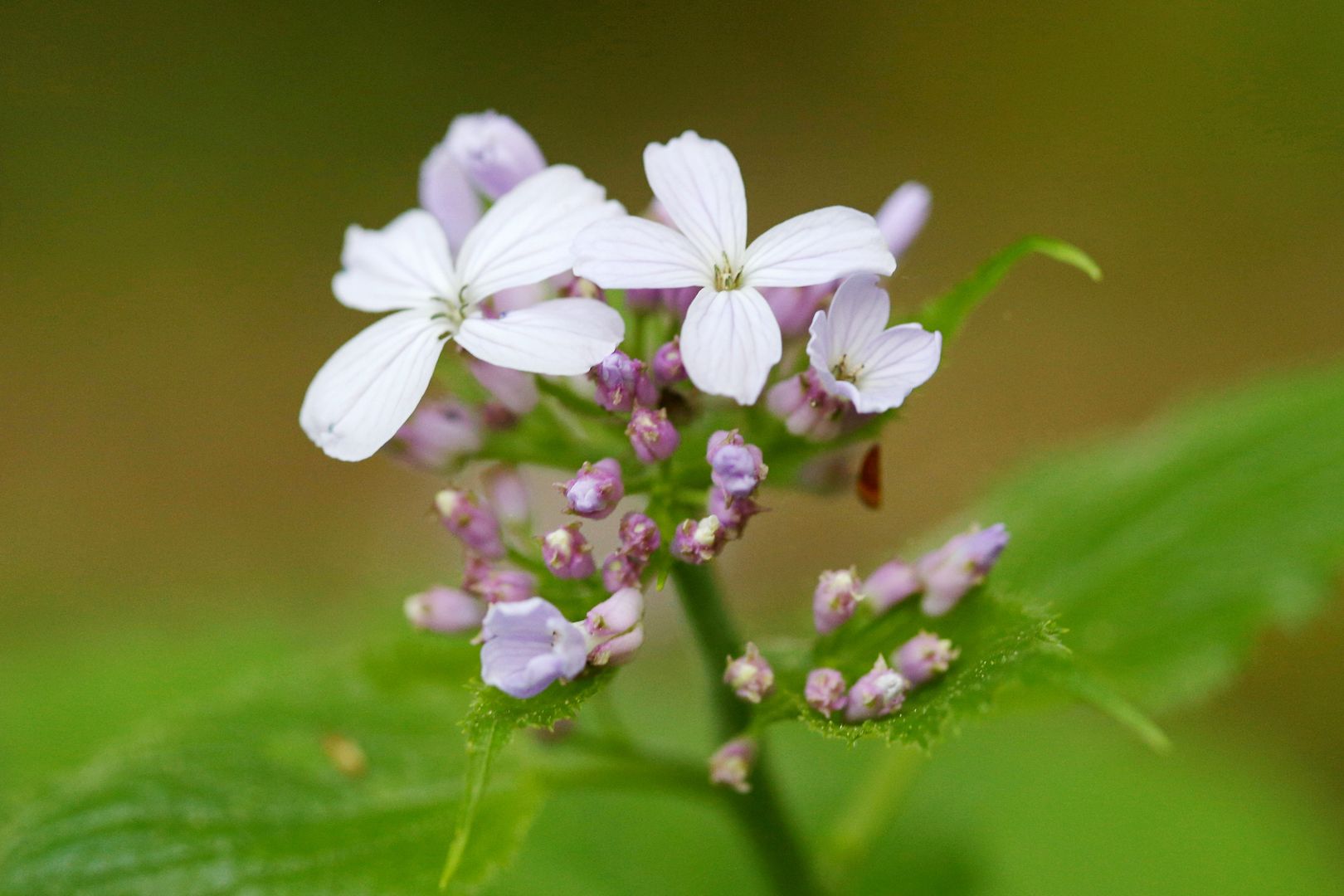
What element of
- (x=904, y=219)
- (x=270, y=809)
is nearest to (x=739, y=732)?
(x=270, y=809)

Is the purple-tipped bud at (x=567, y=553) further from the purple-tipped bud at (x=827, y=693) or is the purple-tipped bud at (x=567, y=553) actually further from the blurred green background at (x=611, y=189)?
the blurred green background at (x=611, y=189)

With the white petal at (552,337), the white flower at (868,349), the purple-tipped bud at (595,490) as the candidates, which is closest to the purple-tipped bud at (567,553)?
the purple-tipped bud at (595,490)

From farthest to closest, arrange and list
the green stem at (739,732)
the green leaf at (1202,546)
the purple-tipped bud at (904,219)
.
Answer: the green leaf at (1202,546) < the purple-tipped bud at (904,219) < the green stem at (739,732)

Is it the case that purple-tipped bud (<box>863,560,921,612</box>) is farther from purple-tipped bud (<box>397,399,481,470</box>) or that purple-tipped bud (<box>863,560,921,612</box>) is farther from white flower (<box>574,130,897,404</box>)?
purple-tipped bud (<box>397,399,481,470</box>)

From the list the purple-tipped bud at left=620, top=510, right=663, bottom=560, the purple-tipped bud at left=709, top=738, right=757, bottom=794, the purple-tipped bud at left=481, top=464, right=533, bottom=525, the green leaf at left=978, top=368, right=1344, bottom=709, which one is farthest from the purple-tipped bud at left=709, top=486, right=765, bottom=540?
the green leaf at left=978, top=368, right=1344, bottom=709

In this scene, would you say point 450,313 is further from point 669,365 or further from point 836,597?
point 836,597

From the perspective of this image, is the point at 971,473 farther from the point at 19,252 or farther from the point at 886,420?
the point at 19,252

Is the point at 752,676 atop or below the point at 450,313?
below
